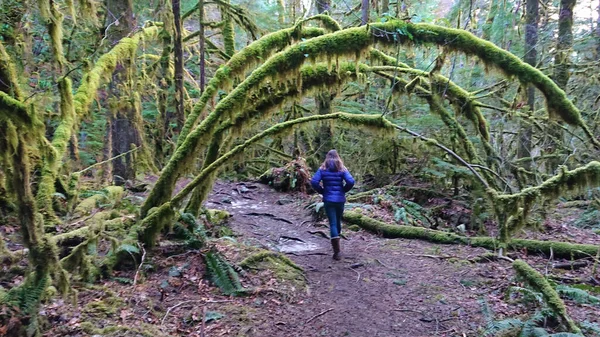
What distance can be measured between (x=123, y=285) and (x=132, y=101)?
5466mm

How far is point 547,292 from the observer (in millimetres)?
5473

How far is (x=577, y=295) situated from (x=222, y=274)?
5530 mm

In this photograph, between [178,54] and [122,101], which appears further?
[178,54]

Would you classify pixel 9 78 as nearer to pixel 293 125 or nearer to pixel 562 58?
pixel 293 125

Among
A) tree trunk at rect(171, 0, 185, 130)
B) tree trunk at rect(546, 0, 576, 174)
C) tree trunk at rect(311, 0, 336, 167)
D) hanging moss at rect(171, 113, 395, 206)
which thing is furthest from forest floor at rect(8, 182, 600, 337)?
tree trunk at rect(311, 0, 336, 167)

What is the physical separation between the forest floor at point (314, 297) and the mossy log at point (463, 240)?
280 millimetres

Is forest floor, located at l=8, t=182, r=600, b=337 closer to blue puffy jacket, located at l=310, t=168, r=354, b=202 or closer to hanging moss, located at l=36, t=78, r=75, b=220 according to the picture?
blue puffy jacket, located at l=310, t=168, r=354, b=202

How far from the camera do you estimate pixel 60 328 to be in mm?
4484

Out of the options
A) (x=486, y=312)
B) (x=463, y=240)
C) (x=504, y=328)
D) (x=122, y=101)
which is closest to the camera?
(x=504, y=328)

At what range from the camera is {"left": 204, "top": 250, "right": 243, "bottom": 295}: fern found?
629cm

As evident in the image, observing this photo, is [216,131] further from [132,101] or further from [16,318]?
[16,318]

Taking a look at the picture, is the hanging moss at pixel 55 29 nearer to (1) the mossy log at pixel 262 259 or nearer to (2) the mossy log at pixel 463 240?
(1) the mossy log at pixel 262 259

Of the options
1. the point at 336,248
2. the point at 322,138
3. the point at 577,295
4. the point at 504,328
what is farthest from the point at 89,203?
the point at 322,138

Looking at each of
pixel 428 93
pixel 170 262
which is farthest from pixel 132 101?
pixel 428 93
